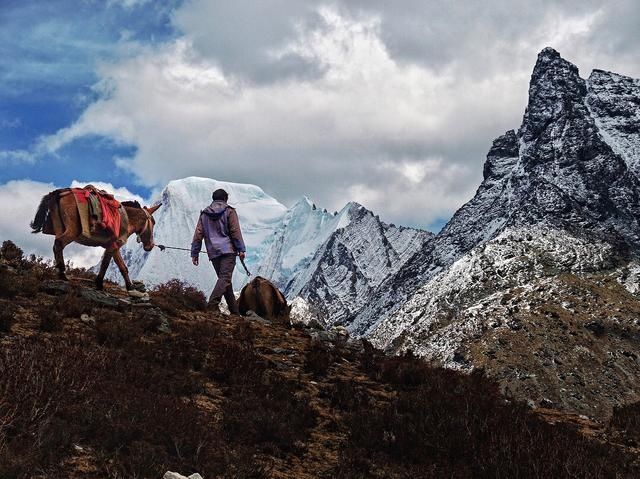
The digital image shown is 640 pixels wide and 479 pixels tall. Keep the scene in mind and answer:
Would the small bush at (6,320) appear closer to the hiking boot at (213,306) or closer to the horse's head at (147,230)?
the hiking boot at (213,306)

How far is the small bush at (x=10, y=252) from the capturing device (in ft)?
52.3

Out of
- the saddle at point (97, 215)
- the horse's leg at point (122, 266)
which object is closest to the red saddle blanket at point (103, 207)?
the saddle at point (97, 215)

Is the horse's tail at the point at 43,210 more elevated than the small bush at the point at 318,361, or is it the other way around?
the horse's tail at the point at 43,210

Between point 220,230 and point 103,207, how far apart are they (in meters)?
3.00

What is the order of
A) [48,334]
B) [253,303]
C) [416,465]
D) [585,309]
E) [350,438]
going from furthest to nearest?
[585,309] → [253,303] → [48,334] → [350,438] → [416,465]

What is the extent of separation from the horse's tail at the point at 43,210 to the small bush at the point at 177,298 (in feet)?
9.38

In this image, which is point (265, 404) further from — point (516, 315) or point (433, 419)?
point (516, 315)

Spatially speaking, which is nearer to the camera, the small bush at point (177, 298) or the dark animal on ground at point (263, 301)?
the small bush at point (177, 298)

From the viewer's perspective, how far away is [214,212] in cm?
1634

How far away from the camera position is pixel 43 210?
14281mm

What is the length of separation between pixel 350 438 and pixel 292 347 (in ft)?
14.4

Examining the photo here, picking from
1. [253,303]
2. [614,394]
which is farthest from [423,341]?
[253,303]

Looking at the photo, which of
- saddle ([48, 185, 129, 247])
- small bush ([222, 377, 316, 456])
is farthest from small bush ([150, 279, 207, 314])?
small bush ([222, 377, 316, 456])

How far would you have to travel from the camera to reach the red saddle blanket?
1423 cm
